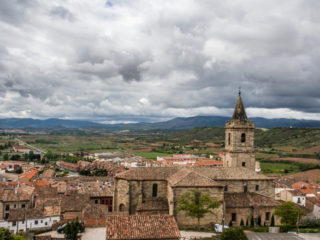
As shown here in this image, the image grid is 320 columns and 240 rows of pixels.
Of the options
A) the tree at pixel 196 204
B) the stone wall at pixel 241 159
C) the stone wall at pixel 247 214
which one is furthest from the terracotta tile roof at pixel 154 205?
the stone wall at pixel 241 159

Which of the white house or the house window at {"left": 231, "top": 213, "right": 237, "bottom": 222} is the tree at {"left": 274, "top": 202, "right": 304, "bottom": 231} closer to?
the house window at {"left": 231, "top": 213, "right": 237, "bottom": 222}

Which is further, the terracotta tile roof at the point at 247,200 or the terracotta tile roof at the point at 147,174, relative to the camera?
the terracotta tile roof at the point at 147,174

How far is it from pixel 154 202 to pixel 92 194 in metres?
22.0

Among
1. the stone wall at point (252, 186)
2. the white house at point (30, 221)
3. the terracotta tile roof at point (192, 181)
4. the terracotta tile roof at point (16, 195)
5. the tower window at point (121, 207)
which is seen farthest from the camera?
the terracotta tile roof at point (16, 195)

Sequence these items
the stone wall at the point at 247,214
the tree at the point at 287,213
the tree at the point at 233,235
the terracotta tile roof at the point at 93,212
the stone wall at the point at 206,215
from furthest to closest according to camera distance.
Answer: the terracotta tile roof at the point at 93,212, the stone wall at the point at 247,214, the tree at the point at 287,213, the stone wall at the point at 206,215, the tree at the point at 233,235

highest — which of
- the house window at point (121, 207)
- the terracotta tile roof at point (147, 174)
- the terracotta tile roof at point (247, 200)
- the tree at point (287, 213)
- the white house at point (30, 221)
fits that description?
the terracotta tile roof at point (147, 174)

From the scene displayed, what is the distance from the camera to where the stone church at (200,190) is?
34.2 metres

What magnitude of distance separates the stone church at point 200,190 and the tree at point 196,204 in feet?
2.33

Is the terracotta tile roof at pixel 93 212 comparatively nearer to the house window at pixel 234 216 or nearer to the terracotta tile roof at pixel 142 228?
the terracotta tile roof at pixel 142 228

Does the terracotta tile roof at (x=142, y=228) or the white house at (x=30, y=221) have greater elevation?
the terracotta tile roof at (x=142, y=228)

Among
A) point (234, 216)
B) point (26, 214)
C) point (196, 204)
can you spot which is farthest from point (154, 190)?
point (26, 214)

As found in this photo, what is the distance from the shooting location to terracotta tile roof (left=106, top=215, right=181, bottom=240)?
79.6ft

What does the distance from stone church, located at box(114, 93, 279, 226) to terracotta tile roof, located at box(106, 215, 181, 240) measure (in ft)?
25.1

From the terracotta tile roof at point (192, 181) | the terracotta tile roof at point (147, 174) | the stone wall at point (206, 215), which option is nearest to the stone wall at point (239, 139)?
the terracotta tile roof at point (147, 174)
